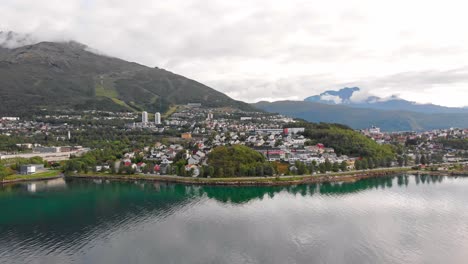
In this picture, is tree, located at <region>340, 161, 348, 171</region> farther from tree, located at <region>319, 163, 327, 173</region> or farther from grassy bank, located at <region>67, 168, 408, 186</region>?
tree, located at <region>319, 163, 327, 173</region>

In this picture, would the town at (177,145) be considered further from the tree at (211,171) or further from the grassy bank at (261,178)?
the grassy bank at (261,178)

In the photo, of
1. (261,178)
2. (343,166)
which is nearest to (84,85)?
(261,178)

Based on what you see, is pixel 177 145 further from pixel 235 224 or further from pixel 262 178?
pixel 235 224

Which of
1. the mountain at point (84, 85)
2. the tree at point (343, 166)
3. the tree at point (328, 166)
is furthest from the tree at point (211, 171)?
the mountain at point (84, 85)

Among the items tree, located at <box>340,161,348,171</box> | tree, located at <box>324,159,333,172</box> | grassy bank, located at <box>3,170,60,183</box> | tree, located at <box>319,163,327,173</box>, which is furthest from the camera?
tree, located at <box>340,161,348,171</box>

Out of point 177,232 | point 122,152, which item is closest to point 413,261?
point 177,232

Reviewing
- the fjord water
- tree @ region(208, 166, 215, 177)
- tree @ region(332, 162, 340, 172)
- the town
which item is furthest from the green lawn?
tree @ region(332, 162, 340, 172)
